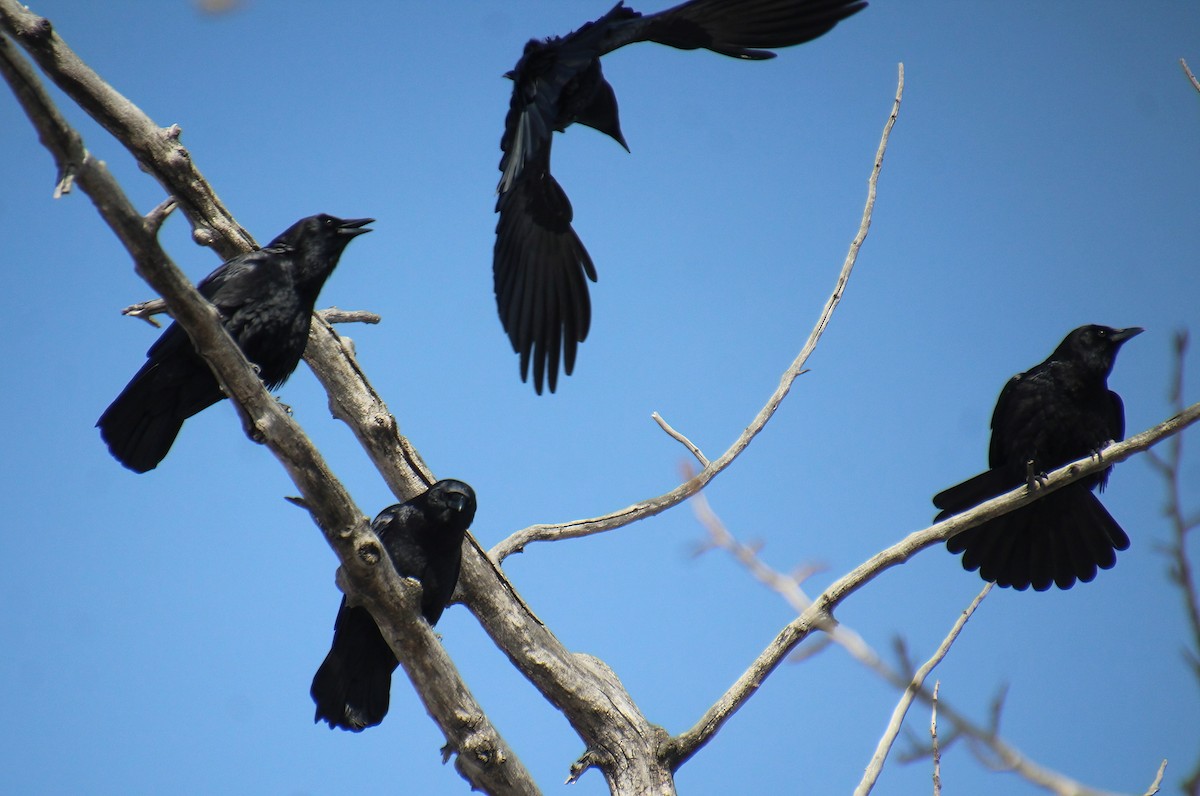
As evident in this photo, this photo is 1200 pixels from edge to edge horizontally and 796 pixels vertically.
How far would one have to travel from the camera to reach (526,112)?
5.02 metres

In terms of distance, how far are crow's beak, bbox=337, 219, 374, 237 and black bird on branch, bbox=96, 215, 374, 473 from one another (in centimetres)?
Result: 6

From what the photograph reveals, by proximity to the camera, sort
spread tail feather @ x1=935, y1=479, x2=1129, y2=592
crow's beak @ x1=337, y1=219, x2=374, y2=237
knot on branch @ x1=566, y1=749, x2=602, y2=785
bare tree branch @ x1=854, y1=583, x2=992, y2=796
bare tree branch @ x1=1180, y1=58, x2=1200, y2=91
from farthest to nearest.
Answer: spread tail feather @ x1=935, y1=479, x2=1129, y2=592 → crow's beak @ x1=337, y1=219, x2=374, y2=237 → knot on branch @ x1=566, y1=749, x2=602, y2=785 → bare tree branch @ x1=854, y1=583, x2=992, y2=796 → bare tree branch @ x1=1180, y1=58, x2=1200, y2=91

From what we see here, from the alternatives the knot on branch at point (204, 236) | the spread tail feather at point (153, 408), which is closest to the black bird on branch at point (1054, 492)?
the spread tail feather at point (153, 408)

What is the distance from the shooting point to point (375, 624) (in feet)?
17.3

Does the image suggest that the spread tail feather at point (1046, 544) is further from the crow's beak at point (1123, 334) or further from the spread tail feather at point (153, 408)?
the spread tail feather at point (153, 408)

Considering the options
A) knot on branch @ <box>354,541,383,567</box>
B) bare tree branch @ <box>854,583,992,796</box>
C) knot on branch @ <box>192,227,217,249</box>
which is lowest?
bare tree branch @ <box>854,583,992,796</box>

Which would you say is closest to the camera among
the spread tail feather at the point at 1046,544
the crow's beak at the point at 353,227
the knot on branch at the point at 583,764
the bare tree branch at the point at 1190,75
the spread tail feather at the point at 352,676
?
the bare tree branch at the point at 1190,75

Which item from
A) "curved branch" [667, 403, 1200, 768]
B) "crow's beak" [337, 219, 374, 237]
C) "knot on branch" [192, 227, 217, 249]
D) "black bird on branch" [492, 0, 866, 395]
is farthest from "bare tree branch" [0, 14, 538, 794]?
"black bird on branch" [492, 0, 866, 395]

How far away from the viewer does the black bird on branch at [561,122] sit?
505cm

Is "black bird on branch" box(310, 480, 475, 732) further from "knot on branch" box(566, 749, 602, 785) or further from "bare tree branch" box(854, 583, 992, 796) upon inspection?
"bare tree branch" box(854, 583, 992, 796)

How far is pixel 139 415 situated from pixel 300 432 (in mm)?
1515

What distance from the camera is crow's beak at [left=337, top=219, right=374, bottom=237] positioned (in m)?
5.39

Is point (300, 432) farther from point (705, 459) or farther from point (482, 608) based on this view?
point (705, 459)

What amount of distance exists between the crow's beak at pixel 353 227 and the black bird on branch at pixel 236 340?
6cm
